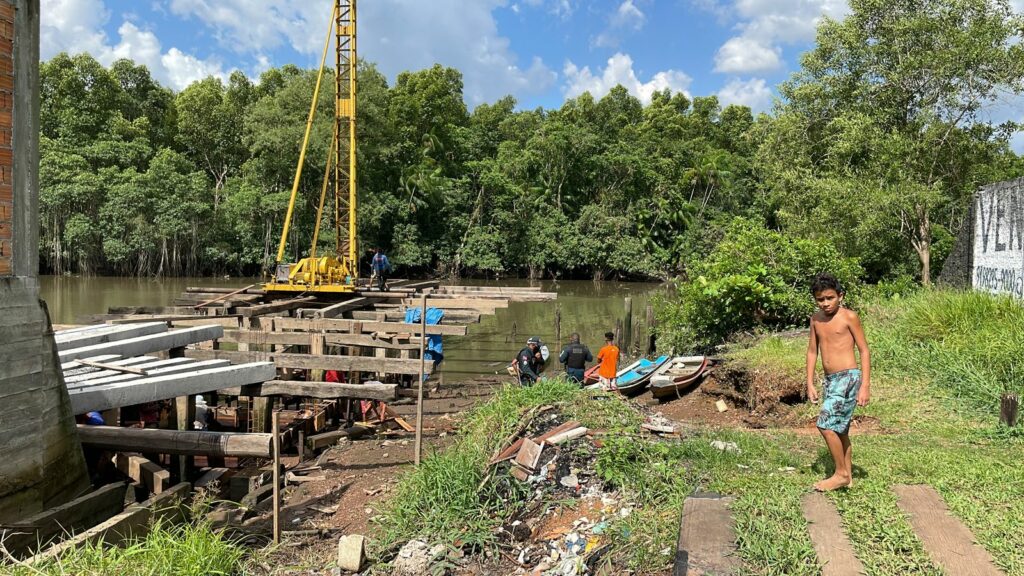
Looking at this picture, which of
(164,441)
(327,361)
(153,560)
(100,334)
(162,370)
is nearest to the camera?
(153,560)

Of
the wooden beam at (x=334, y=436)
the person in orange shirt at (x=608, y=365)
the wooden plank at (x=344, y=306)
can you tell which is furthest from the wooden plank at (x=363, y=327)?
the person in orange shirt at (x=608, y=365)

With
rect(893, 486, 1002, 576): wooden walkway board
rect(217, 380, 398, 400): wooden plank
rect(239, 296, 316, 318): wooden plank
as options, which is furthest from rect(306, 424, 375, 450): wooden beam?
rect(893, 486, 1002, 576): wooden walkway board

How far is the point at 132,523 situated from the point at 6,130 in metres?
3.14

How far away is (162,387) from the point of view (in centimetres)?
623

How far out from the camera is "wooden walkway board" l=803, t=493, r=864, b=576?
11.8ft

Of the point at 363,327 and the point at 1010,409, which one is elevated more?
the point at 363,327

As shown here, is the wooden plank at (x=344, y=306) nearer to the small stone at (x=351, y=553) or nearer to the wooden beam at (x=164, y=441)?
the wooden beam at (x=164, y=441)

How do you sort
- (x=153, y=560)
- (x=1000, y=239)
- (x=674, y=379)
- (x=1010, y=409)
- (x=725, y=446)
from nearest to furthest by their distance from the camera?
(x=153, y=560) → (x=725, y=446) → (x=1010, y=409) → (x=674, y=379) → (x=1000, y=239)

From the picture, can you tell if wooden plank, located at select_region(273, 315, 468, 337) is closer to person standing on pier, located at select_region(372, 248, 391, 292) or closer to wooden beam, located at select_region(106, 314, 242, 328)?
wooden beam, located at select_region(106, 314, 242, 328)

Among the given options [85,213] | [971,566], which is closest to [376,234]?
[85,213]

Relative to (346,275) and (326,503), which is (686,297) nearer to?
(346,275)

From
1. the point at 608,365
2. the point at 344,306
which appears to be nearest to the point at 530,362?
the point at 608,365

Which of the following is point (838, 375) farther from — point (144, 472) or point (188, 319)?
point (188, 319)

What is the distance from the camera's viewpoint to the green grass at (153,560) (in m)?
4.01
